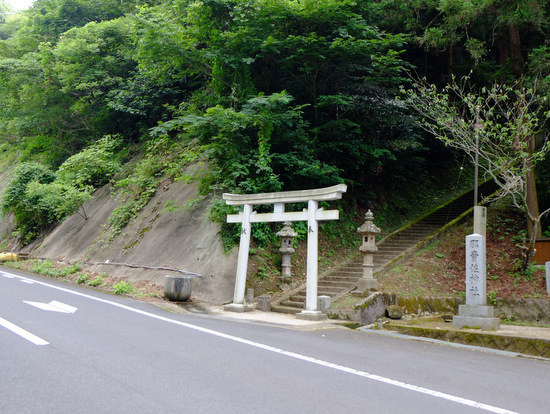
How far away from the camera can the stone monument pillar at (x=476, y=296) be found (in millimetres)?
10141

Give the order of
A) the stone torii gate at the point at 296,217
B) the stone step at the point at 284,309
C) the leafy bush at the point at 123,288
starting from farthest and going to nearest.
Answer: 1. the leafy bush at the point at 123,288
2. the stone step at the point at 284,309
3. the stone torii gate at the point at 296,217

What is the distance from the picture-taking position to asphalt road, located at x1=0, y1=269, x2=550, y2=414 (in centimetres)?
410

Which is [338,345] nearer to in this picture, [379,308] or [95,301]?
[379,308]

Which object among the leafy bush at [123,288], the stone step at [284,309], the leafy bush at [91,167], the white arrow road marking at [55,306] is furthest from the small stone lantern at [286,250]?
the leafy bush at [91,167]

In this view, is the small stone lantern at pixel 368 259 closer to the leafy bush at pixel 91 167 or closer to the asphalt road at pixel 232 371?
the asphalt road at pixel 232 371

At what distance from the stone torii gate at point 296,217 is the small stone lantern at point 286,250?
1693mm

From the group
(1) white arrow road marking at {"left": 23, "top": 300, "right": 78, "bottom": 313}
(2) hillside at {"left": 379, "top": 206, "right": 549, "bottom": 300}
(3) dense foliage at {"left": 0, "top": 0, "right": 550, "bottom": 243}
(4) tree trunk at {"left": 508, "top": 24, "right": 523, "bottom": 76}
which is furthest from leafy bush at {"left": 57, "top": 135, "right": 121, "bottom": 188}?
(4) tree trunk at {"left": 508, "top": 24, "right": 523, "bottom": 76}

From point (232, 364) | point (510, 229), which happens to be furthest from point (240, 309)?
point (510, 229)

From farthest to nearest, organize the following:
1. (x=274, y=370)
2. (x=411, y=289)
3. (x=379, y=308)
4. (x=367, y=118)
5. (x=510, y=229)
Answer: (x=367, y=118)
(x=510, y=229)
(x=411, y=289)
(x=379, y=308)
(x=274, y=370)

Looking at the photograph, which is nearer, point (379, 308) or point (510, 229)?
point (379, 308)

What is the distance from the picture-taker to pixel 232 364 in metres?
5.55

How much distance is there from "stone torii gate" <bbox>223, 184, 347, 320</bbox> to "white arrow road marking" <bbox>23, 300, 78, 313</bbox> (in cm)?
415

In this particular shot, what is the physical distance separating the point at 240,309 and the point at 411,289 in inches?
215

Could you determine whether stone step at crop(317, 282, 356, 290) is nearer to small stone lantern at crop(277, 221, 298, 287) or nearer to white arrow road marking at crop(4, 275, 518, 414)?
small stone lantern at crop(277, 221, 298, 287)
